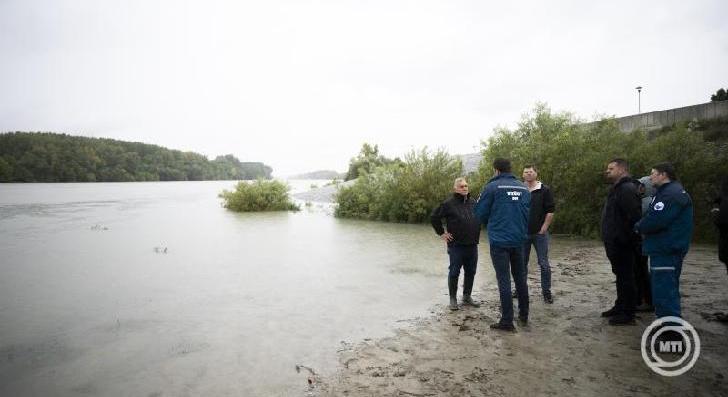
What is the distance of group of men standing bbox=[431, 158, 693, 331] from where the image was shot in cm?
423

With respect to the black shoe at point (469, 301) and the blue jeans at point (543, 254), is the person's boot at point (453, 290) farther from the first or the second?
the blue jeans at point (543, 254)

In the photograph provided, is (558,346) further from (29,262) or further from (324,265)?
(29,262)

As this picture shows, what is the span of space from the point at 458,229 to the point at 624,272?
2080 mm

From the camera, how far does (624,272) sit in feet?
16.2

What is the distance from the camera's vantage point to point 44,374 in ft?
13.4

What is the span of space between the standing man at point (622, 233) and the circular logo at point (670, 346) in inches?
15.5

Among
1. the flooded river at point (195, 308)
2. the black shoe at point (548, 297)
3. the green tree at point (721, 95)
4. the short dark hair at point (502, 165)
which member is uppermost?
the green tree at point (721, 95)

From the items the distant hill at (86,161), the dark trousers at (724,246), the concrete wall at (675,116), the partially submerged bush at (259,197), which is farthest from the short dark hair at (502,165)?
the distant hill at (86,161)

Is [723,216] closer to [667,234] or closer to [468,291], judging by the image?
→ [667,234]

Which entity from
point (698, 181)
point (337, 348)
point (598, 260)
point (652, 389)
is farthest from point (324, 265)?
point (698, 181)

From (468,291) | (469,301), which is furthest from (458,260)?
(469,301)

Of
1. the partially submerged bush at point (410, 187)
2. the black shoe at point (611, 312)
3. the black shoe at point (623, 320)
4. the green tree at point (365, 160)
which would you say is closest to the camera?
the black shoe at point (623, 320)

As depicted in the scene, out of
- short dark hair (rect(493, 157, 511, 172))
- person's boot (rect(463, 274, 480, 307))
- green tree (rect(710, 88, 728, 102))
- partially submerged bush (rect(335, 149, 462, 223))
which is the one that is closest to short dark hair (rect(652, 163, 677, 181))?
short dark hair (rect(493, 157, 511, 172))

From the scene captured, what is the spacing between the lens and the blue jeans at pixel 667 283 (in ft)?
13.9
